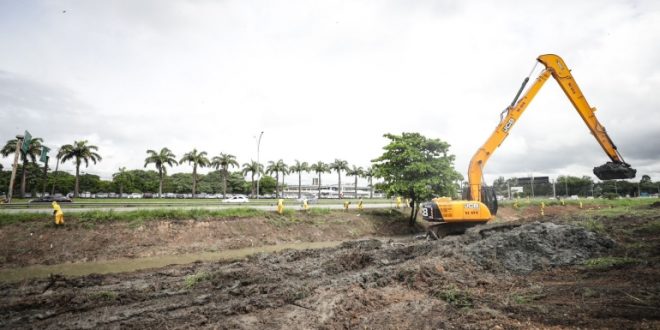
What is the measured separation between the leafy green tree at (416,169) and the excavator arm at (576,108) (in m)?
6.41

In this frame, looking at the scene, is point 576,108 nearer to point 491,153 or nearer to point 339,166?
point 491,153

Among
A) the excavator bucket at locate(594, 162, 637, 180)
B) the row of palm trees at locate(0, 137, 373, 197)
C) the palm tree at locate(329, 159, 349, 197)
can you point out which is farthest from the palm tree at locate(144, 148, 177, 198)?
the excavator bucket at locate(594, 162, 637, 180)

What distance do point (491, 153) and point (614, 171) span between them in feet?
19.1

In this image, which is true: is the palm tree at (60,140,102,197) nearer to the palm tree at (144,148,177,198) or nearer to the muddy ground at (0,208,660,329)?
the palm tree at (144,148,177,198)

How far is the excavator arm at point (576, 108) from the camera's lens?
1722 cm

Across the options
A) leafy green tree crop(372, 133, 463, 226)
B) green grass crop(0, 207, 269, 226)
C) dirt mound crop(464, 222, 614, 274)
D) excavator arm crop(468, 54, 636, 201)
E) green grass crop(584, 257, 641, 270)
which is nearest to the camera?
green grass crop(584, 257, 641, 270)

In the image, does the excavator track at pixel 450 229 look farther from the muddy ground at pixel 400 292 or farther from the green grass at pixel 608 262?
the green grass at pixel 608 262

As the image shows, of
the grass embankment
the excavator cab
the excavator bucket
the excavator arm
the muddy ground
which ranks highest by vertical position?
the excavator arm

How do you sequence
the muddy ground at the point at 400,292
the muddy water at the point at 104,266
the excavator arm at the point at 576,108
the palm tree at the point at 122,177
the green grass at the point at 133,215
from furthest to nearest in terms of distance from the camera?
1. the palm tree at the point at 122,177
2. the excavator arm at the point at 576,108
3. the green grass at the point at 133,215
4. the muddy water at the point at 104,266
5. the muddy ground at the point at 400,292

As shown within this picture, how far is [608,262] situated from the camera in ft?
30.0

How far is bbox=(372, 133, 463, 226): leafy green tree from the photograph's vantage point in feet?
80.8

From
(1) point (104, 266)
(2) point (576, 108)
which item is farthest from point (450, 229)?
(1) point (104, 266)

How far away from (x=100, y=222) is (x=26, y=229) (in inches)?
114

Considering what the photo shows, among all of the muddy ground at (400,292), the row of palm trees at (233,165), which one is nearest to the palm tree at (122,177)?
the row of palm trees at (233,165)
